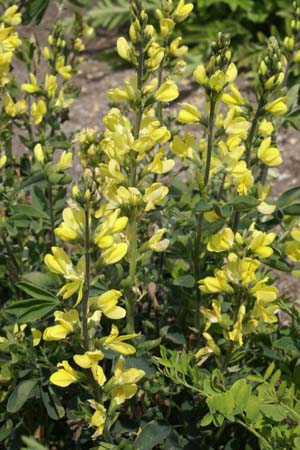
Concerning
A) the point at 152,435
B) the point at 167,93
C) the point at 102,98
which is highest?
the point at 167,93

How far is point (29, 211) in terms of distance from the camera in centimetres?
204

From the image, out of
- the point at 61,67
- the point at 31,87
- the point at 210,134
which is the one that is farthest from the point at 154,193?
the point at 61,67

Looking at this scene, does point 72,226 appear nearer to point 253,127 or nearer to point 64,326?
point 64,326

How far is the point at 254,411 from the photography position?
1.61 meters

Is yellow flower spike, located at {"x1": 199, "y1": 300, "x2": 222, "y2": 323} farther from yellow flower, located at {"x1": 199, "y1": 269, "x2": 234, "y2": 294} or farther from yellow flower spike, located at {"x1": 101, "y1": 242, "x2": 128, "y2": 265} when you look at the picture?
yellow flower spike, located at {"x1": 101, "y1": 242, "x2": 128, "y2": 265}

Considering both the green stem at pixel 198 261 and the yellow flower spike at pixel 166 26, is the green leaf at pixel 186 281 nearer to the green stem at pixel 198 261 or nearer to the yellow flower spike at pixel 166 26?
the green stem at pixel 198 261

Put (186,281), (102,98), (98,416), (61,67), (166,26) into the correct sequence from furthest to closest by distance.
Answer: (102,98), (61,67), (166,26), (186,281), (98,416)

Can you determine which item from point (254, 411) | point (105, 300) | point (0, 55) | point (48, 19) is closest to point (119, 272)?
point (105, 300)

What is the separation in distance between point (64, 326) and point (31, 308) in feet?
0.70

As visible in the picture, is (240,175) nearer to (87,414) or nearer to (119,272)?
(119,272)

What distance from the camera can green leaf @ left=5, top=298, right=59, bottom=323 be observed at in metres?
1.58

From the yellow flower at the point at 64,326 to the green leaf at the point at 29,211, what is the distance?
0.63 metres

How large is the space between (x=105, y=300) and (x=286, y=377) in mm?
648

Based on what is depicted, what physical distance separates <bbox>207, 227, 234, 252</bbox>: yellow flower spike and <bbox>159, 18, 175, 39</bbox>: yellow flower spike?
0.64m
